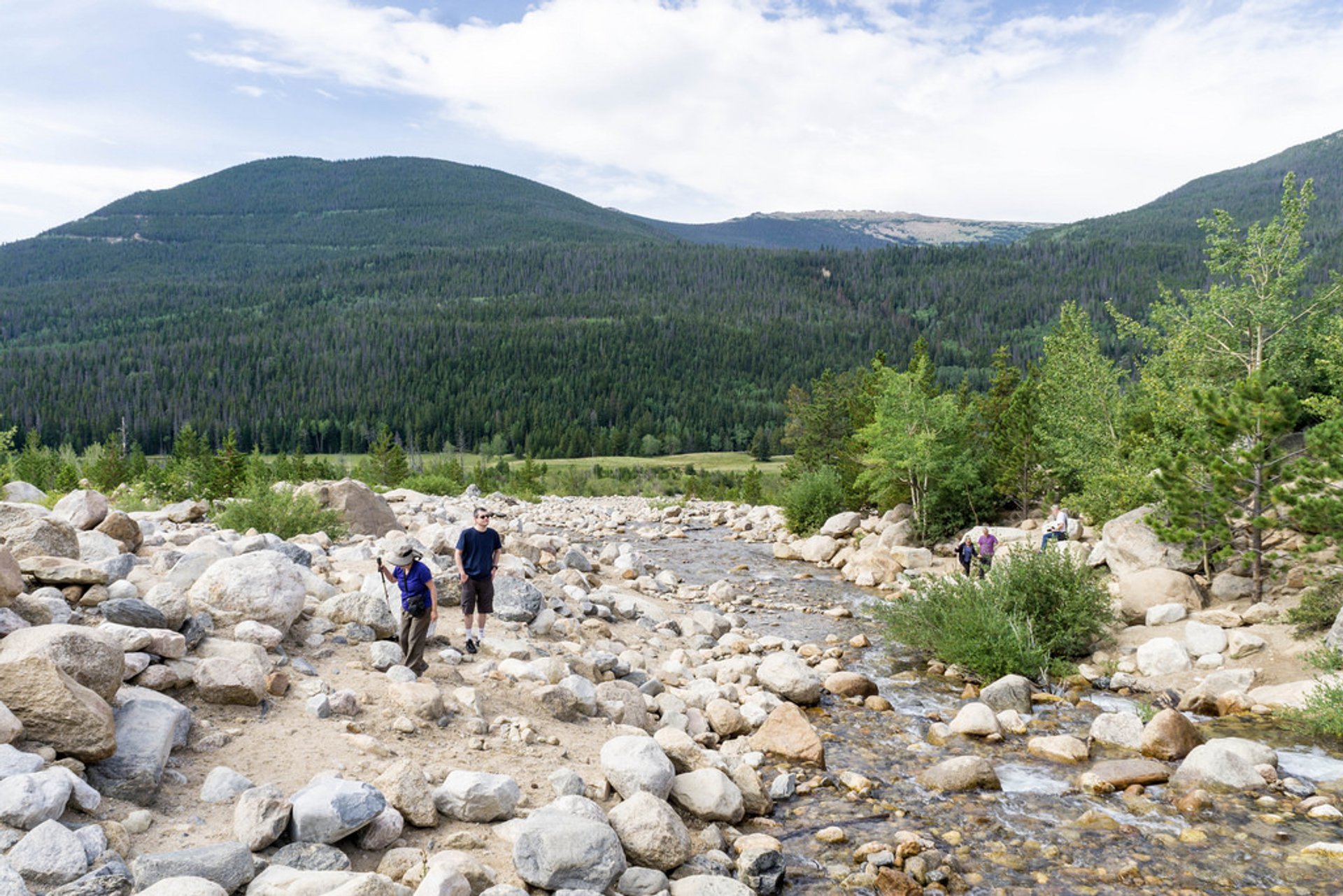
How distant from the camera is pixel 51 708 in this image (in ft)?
20.4

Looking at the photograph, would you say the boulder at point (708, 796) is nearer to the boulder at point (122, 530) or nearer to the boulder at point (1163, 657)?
the boulder at point (1163, 657)

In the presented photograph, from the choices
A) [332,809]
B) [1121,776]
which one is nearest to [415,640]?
[332,809]

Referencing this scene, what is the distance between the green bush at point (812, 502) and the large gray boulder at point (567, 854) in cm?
2997

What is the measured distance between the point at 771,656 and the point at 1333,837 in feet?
24.1

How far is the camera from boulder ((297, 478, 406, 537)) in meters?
20.3

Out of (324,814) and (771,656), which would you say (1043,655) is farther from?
(324,814)

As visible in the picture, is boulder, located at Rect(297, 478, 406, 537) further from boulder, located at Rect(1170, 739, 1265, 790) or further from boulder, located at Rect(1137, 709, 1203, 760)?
boulder, located at Rect(1170, 739, 1265, 790)

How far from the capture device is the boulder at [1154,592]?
55.0ft

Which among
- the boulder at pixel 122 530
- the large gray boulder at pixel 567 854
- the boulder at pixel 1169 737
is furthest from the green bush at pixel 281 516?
the boulder at pixel 1169 737

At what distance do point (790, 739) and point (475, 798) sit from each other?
4753mm

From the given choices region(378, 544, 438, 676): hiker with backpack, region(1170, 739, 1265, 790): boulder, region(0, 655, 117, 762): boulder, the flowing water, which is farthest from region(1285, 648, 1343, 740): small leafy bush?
region(0, 655, 117, 762): boulder

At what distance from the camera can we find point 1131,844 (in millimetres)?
8234

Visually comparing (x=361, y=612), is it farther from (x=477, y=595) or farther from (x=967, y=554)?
(x=967, y=554)

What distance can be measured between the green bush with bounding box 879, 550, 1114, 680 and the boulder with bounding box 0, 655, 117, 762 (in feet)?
41.5
